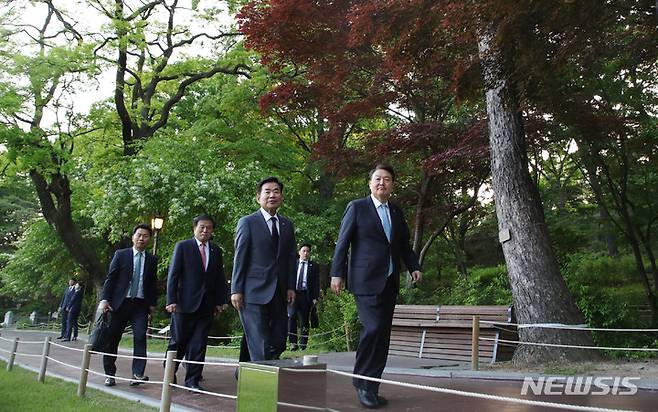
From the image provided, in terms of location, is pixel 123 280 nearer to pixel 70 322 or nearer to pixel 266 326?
pixel 266 326

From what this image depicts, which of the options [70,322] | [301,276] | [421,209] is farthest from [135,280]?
[70,322]

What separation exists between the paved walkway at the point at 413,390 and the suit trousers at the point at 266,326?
2.15ft

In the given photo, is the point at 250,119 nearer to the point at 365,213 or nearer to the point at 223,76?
the point at 223,76

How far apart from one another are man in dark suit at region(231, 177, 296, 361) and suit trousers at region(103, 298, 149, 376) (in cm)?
234

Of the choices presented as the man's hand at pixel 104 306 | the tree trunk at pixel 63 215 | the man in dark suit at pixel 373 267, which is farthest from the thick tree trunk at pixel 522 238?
the tree trunk at pixel 63 215

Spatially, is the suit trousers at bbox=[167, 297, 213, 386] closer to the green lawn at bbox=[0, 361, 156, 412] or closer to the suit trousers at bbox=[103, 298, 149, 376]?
the suit trousers at bbox=[103, 298, 149, 376]

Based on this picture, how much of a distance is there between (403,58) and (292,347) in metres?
6.10

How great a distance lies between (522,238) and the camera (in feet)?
25.9

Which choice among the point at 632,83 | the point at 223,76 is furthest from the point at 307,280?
the point at 223,76

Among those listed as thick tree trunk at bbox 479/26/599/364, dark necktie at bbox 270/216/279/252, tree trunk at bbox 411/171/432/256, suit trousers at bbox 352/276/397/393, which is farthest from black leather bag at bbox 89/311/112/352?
tree trunk at bbox 411/171/432/256

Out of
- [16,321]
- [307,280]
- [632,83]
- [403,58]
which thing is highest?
[632,83]

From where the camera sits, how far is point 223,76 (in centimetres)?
1980

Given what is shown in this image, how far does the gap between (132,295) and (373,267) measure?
141 inches

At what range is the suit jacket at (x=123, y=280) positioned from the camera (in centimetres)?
681
